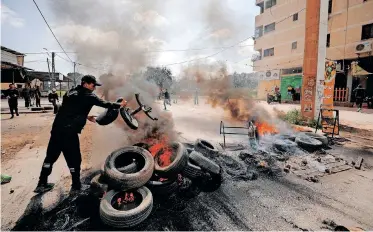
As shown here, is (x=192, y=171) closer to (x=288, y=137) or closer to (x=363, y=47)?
(x=288, y=137)

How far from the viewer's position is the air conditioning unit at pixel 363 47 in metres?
22.1

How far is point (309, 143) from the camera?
739 centimetres

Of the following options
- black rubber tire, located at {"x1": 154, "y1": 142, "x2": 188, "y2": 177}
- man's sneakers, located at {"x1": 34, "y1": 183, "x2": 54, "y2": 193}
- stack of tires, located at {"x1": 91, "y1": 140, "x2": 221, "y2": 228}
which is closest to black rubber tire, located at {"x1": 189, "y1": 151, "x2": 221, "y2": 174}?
stack of tires, located at {"x1": 91, "y1": 140, "x2": 221, "y2": 228}

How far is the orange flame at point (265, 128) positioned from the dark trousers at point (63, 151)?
22.1 ft

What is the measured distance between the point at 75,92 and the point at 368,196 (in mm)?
6006

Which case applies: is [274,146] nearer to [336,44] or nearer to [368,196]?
[368,196]

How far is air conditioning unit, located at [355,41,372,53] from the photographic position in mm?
22095

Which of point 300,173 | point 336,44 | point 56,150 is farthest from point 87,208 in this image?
point 336,44

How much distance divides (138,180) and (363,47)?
27550mm

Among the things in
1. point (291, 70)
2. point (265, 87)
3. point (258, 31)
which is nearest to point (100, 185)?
point (291, 70)

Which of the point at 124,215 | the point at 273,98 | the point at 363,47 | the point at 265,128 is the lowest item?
the point at 124,215

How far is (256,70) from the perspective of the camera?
129 ft

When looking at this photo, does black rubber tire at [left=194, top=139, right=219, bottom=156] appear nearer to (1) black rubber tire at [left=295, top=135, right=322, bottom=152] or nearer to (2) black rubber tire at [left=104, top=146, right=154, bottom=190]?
(2) black rubber tire at [left=104, top=146, right=154, bottom=190]

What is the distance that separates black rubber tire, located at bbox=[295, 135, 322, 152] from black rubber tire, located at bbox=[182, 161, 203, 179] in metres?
4.49
